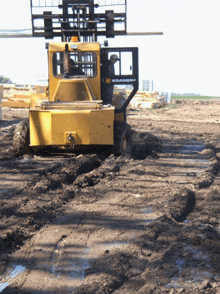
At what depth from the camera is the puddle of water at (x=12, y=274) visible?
3.53 m

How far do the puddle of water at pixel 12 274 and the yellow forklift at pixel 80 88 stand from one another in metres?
5.06

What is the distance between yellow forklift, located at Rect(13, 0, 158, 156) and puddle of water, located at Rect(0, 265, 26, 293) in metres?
5.06

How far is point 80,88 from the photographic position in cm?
1002

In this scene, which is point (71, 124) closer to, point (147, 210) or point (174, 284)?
point (147, 210)

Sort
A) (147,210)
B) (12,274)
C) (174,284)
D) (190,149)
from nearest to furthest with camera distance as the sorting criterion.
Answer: (174,284) < (12,274) < (147,210) < (190,149)

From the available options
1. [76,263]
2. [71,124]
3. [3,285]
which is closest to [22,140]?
[71,124]

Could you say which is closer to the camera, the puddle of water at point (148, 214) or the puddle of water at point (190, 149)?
the puddle of water at point (148, 214)

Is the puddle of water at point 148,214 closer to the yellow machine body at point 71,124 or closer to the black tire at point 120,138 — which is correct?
the yellow machine body at point 71,124

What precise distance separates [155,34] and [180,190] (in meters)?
8.41

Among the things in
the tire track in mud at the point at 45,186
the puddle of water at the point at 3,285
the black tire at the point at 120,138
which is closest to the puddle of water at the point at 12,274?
the puddle of water at the point at 3,285

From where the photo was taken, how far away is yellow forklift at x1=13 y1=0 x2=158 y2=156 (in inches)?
347

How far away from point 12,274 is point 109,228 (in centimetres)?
145

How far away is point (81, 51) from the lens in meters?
10.1

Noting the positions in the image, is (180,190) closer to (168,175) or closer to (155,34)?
(168,175)
